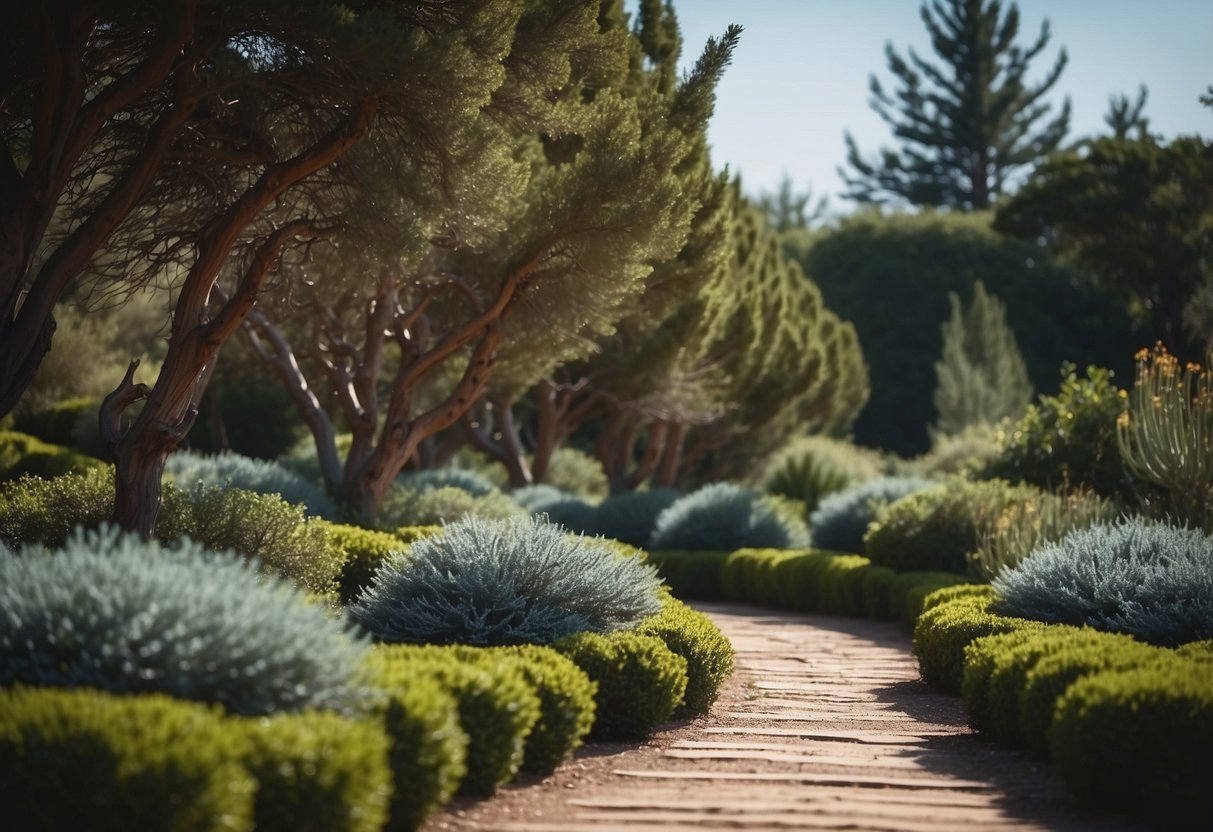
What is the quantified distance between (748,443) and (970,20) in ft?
79.0

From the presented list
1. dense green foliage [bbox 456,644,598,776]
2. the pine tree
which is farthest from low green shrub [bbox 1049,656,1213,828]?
the pine tree

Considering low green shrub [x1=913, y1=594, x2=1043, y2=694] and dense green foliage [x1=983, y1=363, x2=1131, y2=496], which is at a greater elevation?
dense green foliage [x1=983, y1=363, x2=1131, y2=496]

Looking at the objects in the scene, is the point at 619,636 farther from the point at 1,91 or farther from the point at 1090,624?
the point at 1,91

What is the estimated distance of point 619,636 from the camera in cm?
695

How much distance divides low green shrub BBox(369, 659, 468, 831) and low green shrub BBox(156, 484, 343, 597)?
4.03 metres

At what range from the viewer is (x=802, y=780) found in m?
5.60

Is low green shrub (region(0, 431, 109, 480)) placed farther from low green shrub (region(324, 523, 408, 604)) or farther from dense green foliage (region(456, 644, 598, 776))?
dense green foliage (region(456, 644, 598, 776))

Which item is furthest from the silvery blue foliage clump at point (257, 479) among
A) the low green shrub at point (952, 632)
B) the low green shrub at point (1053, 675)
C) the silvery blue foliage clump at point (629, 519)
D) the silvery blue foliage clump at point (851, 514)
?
the low green shrub at point (1053, 675)

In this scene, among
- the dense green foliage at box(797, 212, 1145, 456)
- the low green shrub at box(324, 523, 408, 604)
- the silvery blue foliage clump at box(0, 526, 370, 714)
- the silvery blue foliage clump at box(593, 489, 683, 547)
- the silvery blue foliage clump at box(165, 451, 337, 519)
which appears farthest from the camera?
the dense green foliage at box(797, 212, 1145, 456)

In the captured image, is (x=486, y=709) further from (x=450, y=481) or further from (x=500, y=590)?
(x=450, y=481)

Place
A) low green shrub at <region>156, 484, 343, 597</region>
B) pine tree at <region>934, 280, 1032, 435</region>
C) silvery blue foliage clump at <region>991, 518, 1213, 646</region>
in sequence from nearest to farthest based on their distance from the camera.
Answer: silvery blue foliage clump at <region>991, 518, 1213, 646</region>
low green shrub at <region>156, 484, 343, 597</region>
pine tree at <region>934, 280, 1032, 435</region>

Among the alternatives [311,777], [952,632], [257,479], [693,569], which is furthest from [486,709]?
[693,569]

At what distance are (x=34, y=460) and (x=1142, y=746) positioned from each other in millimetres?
13121

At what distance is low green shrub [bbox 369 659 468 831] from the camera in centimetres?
452
